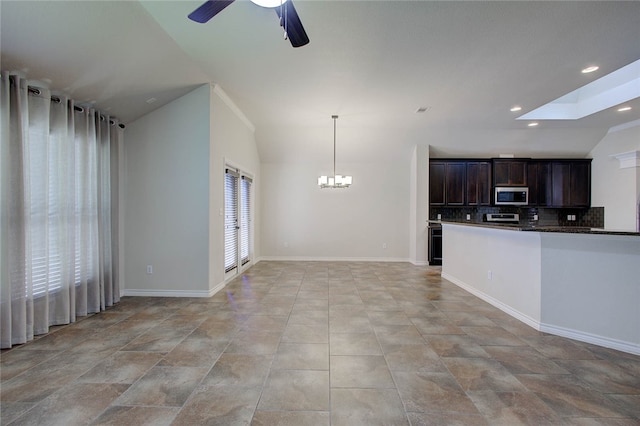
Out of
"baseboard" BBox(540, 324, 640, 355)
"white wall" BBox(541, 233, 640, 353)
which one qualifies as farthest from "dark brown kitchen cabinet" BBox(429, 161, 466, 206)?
"baseboard" BBox(540, 324, 640, 355)

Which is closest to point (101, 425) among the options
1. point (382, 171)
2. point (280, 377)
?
point (280, 377)

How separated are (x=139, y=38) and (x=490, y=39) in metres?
3.64

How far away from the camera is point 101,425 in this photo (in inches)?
65.1

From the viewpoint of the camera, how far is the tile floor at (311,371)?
1.75 m

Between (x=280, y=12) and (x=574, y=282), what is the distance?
3.67 m

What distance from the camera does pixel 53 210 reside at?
299 centimetres

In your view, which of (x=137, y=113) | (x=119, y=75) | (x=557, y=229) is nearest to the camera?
(x=557, y=229)

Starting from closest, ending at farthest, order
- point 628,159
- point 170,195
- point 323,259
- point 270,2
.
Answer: point 270,2
point 170,195
point 628,159
point 323,259

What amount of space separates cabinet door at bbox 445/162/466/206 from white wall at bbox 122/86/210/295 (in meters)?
5.50

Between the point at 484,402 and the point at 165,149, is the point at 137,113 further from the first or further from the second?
the point at 484,402

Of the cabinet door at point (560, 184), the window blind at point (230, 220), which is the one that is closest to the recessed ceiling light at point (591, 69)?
the cabinet door at point (560, 184)

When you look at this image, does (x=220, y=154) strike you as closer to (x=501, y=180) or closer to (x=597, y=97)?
(x=501, y=180)

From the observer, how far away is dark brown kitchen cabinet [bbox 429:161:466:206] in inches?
266

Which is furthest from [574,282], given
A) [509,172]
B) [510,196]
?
[509,172]
